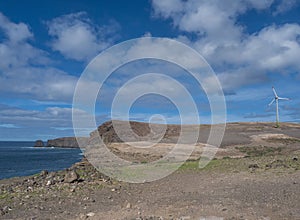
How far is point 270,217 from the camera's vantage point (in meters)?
9.68

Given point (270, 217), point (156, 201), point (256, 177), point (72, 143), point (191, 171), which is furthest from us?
point (72, 143)

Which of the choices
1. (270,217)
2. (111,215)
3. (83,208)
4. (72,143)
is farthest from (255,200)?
(72,143)

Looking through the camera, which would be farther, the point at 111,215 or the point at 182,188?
the point at 182,188

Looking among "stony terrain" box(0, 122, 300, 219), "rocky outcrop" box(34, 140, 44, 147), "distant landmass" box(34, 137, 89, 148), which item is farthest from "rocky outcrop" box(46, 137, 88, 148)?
"stony terrain" box(0, 122, 300, 219)

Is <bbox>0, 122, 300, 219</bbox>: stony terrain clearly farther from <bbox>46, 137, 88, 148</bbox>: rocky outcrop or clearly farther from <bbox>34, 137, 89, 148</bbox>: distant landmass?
<bbox>34, 137, 89, 148</bbox>: distant landmass

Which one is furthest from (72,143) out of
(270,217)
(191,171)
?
(270,217)

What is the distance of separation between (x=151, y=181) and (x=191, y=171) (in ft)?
14.5

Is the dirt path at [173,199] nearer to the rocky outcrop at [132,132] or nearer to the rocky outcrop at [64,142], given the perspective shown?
the rocky outcrop at [132,132]

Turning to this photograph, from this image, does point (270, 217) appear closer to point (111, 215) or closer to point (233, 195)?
point (233, 195)

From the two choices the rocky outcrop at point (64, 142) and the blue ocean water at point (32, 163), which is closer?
the blue ocean water at point (32, 163)

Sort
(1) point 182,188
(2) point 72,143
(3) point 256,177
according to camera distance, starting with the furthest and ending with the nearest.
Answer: (2) point 72,143 → (3) point 256,177 → (1) point 182,188

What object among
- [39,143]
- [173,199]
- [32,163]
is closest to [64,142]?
[39,143]

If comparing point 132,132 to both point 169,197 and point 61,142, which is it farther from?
point 61,142

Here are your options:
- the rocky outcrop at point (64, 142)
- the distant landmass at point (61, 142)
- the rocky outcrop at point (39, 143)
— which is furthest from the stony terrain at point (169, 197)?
the rocky outcrop at point (39, 143)
